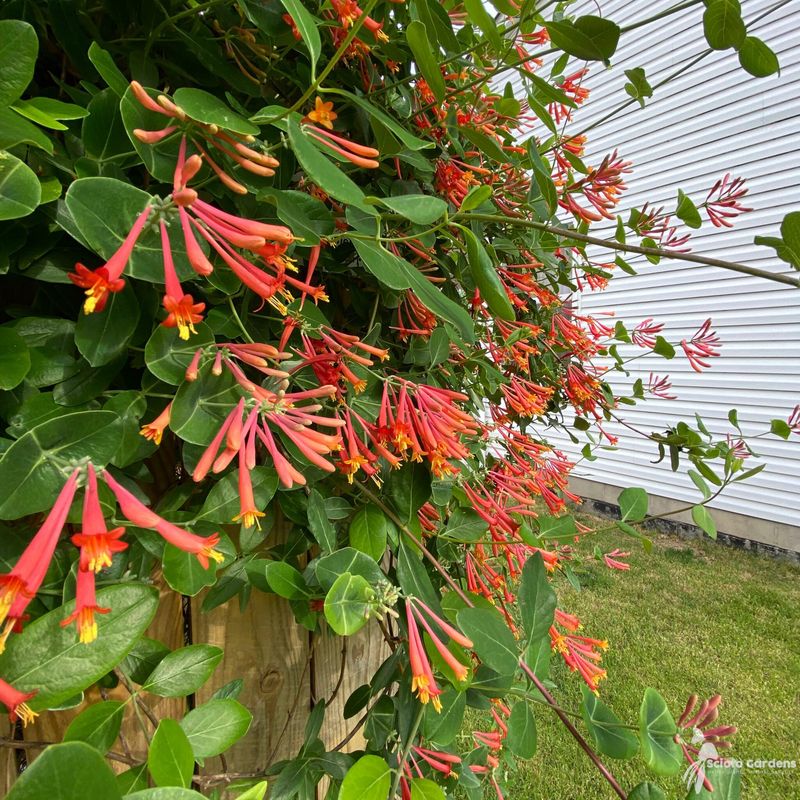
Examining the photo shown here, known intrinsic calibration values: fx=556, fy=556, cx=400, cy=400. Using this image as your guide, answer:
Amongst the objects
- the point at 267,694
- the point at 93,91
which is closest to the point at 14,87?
the point at 93,91

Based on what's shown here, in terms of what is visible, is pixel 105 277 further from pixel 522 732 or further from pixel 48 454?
pixel 522 732

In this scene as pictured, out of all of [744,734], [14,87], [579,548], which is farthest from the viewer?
[579,548]

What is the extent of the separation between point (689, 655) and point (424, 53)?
214 cm

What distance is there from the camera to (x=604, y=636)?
78.7 inches

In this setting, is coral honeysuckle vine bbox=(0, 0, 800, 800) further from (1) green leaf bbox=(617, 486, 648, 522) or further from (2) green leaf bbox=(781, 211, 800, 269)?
(1) green leaf bbox=(617, 486, 648, 522)

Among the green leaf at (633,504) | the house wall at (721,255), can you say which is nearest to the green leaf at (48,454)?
the green leaf at (633,504)

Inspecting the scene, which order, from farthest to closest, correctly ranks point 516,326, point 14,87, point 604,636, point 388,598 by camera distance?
point 604,636 < point 516,326 < point 388,598 < point 14,87

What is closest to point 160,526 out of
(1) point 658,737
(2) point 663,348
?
(1) point 658,737

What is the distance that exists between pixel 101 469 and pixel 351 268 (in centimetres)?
31

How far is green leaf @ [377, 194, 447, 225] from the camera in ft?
0.88

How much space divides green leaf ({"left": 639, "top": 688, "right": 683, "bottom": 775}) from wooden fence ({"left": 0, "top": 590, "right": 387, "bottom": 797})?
0.27 m

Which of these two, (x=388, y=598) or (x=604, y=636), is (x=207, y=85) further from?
(x=604, y=636)

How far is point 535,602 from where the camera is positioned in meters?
0.41

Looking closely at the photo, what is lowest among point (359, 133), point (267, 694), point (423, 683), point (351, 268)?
point (267, 694)
